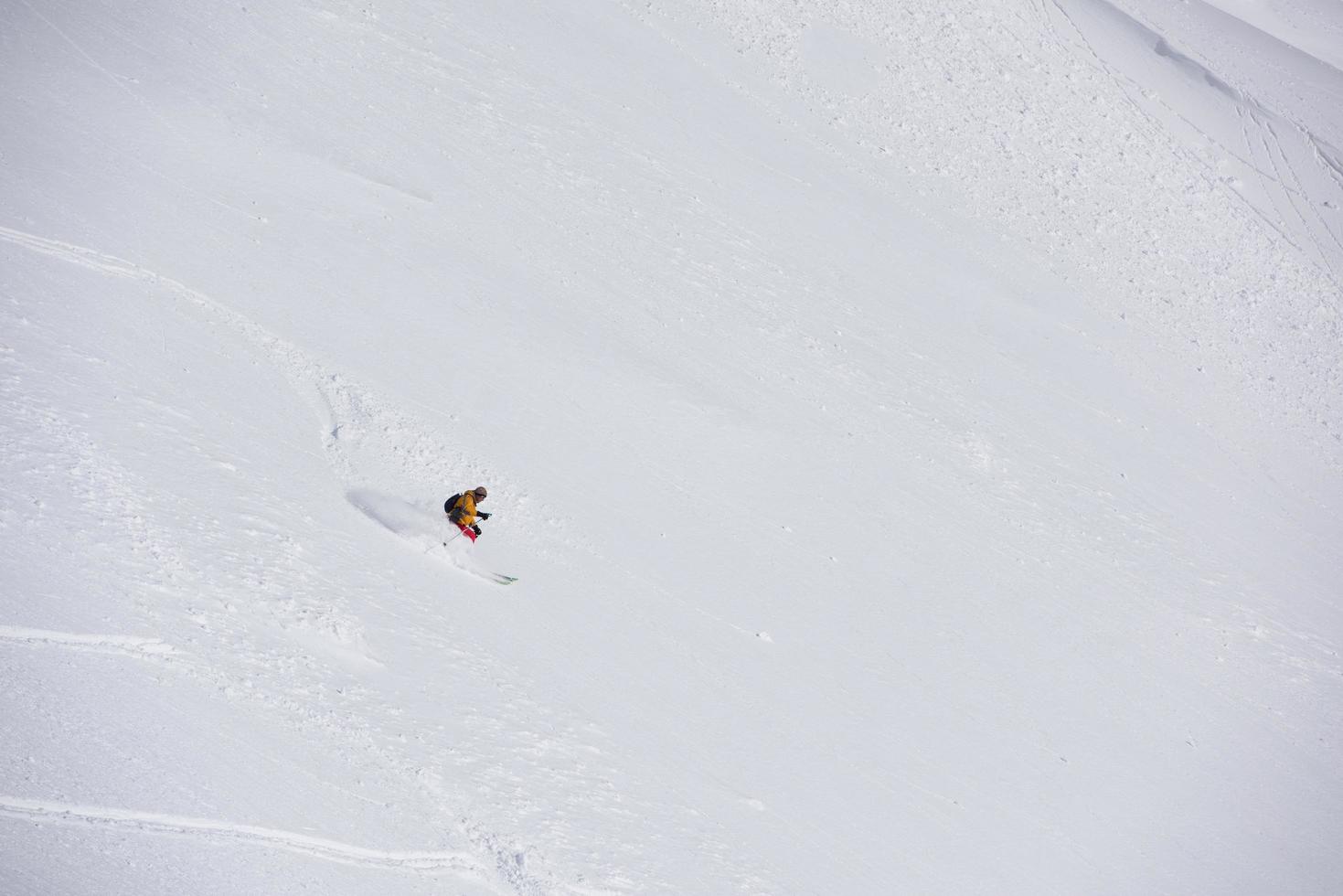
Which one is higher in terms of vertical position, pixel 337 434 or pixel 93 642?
pixel 337 434

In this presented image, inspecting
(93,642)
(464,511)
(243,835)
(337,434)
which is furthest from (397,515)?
(243,835)

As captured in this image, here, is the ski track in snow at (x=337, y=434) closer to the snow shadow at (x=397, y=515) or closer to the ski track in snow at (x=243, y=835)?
the ski track in snow at (x=243, y=835)

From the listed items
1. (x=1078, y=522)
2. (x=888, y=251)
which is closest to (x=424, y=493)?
(x=1078, y=522)

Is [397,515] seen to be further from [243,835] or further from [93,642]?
[243,835]

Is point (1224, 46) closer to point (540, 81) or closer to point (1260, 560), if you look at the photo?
point (1260, 560)

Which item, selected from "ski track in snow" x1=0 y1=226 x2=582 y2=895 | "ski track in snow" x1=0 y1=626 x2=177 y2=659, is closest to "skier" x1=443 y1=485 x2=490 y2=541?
"ski track in snow" x1=0 y1=226 x2=582 y2=895

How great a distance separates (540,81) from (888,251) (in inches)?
260

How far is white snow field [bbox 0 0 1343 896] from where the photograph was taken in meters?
8.55

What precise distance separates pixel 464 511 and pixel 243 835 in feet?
12.5

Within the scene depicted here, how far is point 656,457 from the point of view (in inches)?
541

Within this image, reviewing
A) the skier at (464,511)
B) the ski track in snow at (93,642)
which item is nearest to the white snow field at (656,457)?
the ski track in snow at (93,642)

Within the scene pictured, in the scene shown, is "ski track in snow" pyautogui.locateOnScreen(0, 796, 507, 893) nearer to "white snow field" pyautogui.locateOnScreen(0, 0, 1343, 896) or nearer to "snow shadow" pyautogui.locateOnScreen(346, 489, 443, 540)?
"white snow field" pyautogui.locateOnScreen(0, 0, 1343, 896)

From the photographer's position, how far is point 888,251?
19.5 m

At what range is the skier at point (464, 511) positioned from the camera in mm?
10562
